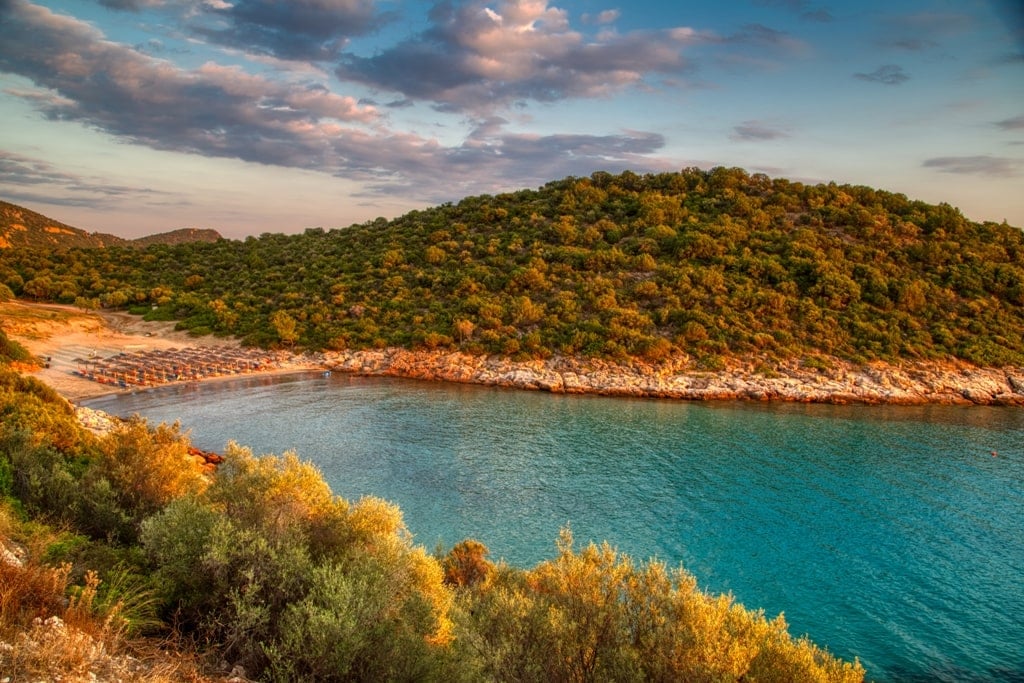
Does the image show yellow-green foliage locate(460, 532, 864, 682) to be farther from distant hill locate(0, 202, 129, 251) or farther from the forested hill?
distant hill locate(0, 202, 129, 251)

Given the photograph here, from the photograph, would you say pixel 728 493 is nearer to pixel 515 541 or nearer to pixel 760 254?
pixel 515 541

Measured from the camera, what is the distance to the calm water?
553 inches

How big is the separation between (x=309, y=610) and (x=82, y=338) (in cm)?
5011

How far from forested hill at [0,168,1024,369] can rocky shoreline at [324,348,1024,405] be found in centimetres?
159

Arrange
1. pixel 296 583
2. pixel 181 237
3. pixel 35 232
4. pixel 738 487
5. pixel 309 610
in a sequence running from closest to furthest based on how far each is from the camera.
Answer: pixel 309 610 → pixel 296 583 → pixel 738 487 → pixel 35 232 → pixel 181 237

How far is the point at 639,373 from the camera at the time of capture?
40.4 m

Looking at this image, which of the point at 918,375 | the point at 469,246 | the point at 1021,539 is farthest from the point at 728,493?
the point at 469,246

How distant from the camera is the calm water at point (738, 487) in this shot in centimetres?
1405

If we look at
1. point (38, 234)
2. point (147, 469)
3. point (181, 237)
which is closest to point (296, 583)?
point (147, 469)

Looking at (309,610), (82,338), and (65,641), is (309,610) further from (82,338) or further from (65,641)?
(82,338)

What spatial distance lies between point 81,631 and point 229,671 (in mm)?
1785

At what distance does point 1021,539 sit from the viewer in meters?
18.2

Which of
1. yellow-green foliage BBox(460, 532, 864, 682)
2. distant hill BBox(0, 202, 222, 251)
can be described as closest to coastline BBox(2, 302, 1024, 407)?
yellow-green foliage BBox(460, 532, 864, 682)

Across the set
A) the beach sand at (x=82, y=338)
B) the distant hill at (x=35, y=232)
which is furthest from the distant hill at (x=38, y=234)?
the beach sand at (x=82, y=338)
